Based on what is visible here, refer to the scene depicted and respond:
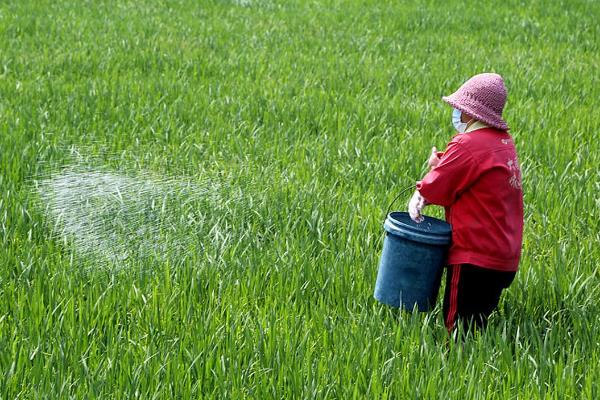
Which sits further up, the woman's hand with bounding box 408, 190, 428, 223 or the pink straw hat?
the pink straw hat

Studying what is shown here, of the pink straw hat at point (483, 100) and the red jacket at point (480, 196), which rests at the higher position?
the pink straw hat at point (483, 100)

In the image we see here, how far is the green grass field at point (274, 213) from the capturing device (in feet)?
9.04

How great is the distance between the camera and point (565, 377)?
2719mm

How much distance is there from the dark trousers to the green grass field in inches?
3.2

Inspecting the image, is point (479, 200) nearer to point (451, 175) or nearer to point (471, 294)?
point (451, 175)

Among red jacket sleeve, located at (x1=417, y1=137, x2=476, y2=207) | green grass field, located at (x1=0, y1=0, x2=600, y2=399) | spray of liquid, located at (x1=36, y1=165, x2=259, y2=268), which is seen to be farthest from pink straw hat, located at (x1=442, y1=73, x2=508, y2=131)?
spray of liquid, located at (x1=36, y1=165, x2=259, y2=268)

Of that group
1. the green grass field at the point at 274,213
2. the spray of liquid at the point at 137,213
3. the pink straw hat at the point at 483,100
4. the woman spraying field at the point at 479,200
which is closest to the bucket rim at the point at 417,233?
the woman spraying field at the point at 479,200

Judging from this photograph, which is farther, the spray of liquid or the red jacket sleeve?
the spray of liquid

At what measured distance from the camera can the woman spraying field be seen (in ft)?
9.77

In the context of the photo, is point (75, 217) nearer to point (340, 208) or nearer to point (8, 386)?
point (340, 208)

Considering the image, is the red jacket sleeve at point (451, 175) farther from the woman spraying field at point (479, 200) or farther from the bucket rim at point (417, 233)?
the bucket rim at point (417, 233)

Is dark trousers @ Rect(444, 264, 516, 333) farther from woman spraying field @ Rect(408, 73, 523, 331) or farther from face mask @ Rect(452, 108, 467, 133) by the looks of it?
face mask @ Rect(452, 108, 467, 133)

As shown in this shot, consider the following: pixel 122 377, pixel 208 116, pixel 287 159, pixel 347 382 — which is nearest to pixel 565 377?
pixel 347 382

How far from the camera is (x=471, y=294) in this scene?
3.04 m
